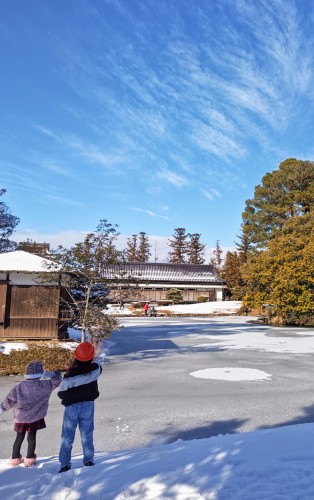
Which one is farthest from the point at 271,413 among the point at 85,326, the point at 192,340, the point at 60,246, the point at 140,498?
the point at 192,340

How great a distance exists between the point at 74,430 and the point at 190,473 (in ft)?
4.61

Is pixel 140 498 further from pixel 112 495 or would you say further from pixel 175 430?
pixel 175 430

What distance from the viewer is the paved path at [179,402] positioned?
229 inches

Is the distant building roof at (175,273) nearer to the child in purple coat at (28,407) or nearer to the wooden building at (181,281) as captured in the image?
the wooden building at (181,281)

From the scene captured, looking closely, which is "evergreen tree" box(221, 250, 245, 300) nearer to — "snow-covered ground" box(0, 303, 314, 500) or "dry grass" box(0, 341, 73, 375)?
"dry grass" box(0, 341, 73, 375)

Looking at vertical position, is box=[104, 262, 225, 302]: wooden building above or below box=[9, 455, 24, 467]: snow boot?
above

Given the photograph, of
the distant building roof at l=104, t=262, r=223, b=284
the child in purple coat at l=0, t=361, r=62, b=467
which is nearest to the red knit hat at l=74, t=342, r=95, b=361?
the child in purple coat at l=0, t=361, r=62, b=467

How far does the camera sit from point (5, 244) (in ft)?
123

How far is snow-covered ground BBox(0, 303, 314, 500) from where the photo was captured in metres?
3.58

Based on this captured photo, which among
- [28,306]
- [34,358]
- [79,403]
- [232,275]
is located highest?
[232,275]

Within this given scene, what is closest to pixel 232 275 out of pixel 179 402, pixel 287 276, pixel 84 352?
pixel 287 276

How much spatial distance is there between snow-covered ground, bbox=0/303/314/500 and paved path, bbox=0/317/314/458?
0.84m

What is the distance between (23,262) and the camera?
1439 centimetres

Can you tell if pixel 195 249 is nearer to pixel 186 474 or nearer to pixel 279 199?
pixel 279 199
